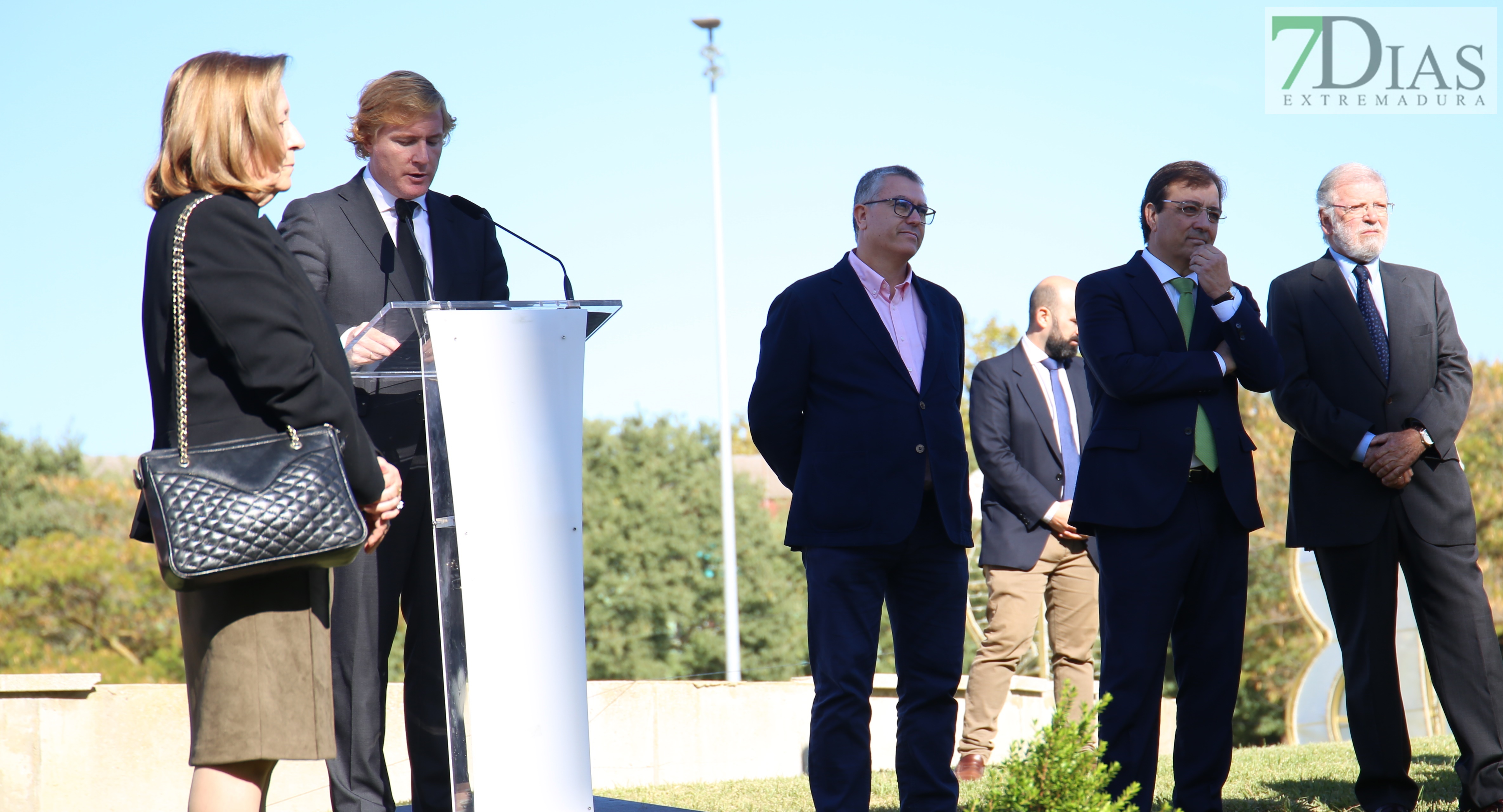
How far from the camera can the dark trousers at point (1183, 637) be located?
4.05m

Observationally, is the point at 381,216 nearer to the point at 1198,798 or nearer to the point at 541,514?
the point at 541,514

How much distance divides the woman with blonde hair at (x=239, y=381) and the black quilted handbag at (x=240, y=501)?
0.04 meters

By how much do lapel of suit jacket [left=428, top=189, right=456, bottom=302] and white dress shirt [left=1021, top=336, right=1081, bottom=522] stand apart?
337 cm

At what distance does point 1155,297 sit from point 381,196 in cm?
252

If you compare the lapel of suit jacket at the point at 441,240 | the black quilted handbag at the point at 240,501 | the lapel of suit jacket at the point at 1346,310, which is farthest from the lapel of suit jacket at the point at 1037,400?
the black quilted handbag at the point at 240,501

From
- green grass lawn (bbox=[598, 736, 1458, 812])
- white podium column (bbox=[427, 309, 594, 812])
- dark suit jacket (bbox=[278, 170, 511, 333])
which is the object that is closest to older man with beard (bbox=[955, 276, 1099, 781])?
green grass lawn (bbox=[598, 736, 1458, 812])

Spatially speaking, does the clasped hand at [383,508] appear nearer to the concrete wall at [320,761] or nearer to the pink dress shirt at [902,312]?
the pink dress shirt at [902,312]

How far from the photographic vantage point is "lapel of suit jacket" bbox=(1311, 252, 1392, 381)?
463cm

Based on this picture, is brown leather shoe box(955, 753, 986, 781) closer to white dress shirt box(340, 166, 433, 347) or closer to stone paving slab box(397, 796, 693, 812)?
stone paving slab box(397, 796, 693, 812)

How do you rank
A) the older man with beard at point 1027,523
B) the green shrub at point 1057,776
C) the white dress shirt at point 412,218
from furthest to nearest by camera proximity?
the older man with beard at point 1027,523 < the white dress shirt at point 412,218 < the green shrub at point 1057,776

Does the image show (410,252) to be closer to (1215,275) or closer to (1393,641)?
(1215,275)

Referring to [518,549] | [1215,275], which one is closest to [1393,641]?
[1215,275]

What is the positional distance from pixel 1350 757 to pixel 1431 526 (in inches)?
94.5

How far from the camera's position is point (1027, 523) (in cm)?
623
